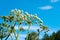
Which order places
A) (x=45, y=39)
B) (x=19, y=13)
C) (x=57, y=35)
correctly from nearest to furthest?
(x=19, y=13) < (x=57, y=35) < (x=45, y=39)

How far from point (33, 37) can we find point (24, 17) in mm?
44519

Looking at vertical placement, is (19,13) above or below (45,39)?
below

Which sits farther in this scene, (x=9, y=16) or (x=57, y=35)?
(x=57, y=35)

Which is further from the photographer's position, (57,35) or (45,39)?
(45,39)

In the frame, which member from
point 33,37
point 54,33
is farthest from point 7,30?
point 54,33

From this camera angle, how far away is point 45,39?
4222 inches

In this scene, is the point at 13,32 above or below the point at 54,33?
below

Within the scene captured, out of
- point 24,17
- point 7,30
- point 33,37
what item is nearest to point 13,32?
point 7,30

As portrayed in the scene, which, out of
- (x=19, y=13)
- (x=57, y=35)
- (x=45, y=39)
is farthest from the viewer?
(x=45, y=39)

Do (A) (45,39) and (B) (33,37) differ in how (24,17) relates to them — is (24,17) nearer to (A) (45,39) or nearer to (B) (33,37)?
(B) (33,37)

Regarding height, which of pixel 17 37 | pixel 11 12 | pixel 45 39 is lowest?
pixel 17 37

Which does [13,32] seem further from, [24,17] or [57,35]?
[57,35]

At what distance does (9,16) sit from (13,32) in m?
4.30

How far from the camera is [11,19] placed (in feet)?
189
